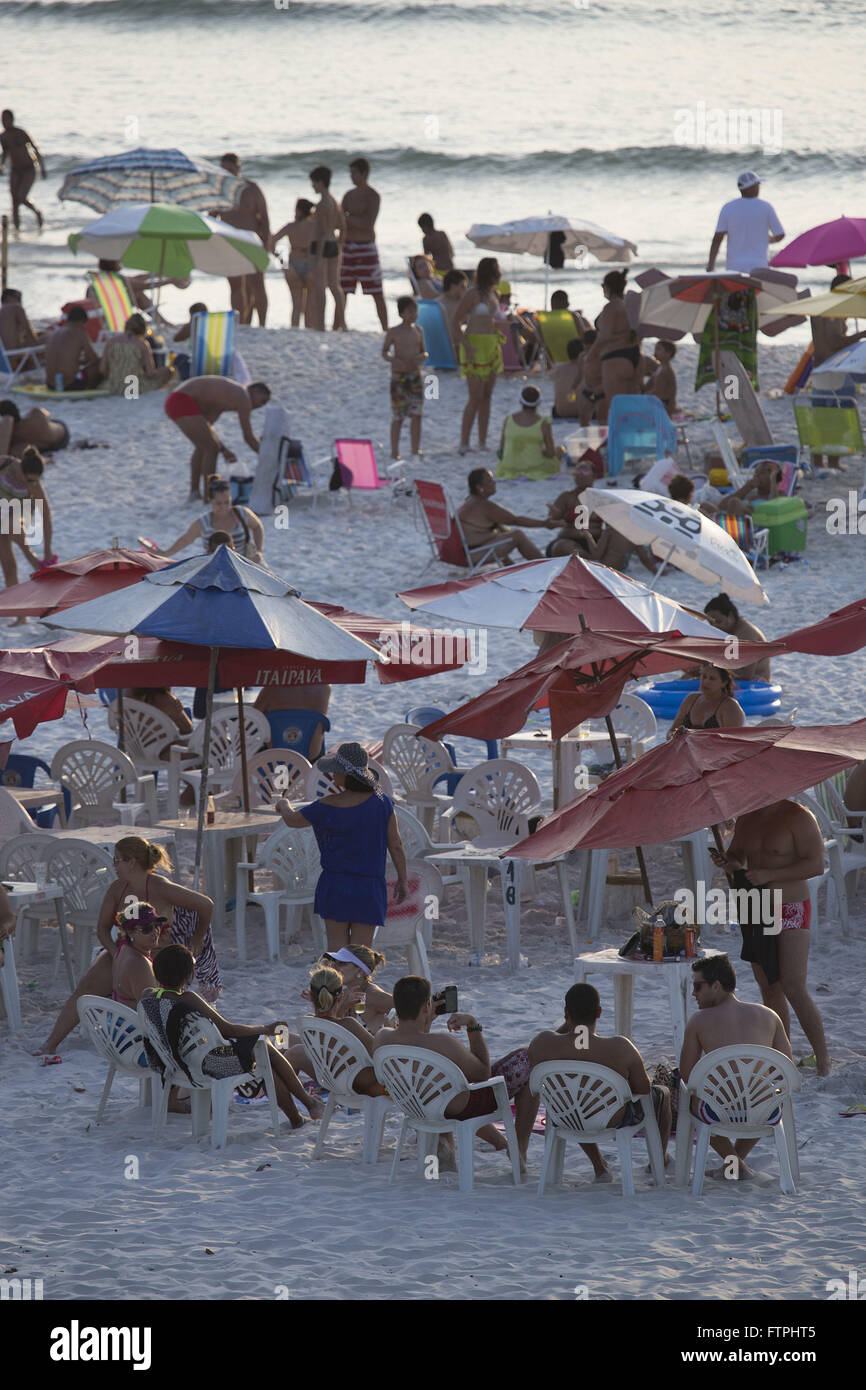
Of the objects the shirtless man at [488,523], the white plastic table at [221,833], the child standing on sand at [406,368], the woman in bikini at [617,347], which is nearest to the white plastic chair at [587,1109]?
the white plastic table at [221,833]

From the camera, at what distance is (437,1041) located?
18.1 ft

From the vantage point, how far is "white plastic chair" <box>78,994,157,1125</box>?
593cm

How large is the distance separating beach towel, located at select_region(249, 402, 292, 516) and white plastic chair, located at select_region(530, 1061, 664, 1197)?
1007 centimetres

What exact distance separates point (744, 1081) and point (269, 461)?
10638mm

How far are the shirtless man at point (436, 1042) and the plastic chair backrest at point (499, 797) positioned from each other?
8.22 ft

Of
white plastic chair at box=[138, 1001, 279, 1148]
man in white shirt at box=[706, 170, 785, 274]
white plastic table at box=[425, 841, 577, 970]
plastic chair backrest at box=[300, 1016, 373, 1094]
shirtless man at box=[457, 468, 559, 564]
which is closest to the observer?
plastic chair backrest at box=[300, 1016, 373, 1094]

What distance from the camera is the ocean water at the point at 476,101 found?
39000 mm

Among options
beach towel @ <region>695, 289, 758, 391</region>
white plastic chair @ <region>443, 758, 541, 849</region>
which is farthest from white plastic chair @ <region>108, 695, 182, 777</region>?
beach towel @ <region>695, 289, 758, 391</region>

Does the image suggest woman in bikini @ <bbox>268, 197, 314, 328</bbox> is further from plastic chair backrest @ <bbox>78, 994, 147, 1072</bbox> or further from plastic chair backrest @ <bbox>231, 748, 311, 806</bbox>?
plastic chair backrest @ <bbox>78, 994, 147, 1072</bbox>

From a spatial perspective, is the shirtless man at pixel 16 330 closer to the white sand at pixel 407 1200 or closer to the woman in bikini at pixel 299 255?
the woman in bikini at pixel 299 255

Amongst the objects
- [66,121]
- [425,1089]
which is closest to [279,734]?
[425,1089]

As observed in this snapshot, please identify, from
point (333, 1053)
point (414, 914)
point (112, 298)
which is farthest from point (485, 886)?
point (112, 298)

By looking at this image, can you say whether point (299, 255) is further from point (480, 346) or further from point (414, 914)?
point (414, 914)
